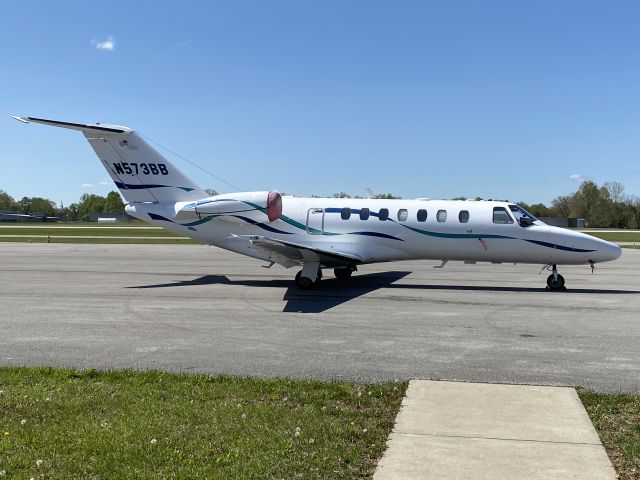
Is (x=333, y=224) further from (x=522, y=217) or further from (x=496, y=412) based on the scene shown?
(x=496, y=412)

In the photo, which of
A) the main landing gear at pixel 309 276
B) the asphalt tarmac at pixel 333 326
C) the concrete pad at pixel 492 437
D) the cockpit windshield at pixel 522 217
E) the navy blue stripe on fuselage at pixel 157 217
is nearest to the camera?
the concrete pad at pixel 492 437

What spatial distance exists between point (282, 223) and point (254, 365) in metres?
11.2

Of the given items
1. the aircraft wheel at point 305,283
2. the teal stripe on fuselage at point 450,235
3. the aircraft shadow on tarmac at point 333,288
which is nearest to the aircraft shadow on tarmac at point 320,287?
the aircraft shadow on tarmac at point 333,288

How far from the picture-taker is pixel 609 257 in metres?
17.7

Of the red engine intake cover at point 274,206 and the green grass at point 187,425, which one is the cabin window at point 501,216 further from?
the green grass at point 187,425

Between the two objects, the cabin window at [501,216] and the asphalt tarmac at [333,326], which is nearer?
the asphalt tarmac at [333,326]

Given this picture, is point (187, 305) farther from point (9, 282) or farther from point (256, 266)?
point (256, 266)

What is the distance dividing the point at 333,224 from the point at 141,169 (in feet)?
21.9

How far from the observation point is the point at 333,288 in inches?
708

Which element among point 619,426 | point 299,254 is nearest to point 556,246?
point 299,254

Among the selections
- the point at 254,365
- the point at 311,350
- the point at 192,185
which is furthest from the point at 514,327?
the point at 192,185

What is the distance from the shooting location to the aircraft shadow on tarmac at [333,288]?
14883 millimetres

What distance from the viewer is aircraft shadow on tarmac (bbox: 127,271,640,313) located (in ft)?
48.8

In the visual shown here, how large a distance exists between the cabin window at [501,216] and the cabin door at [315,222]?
5.30m
